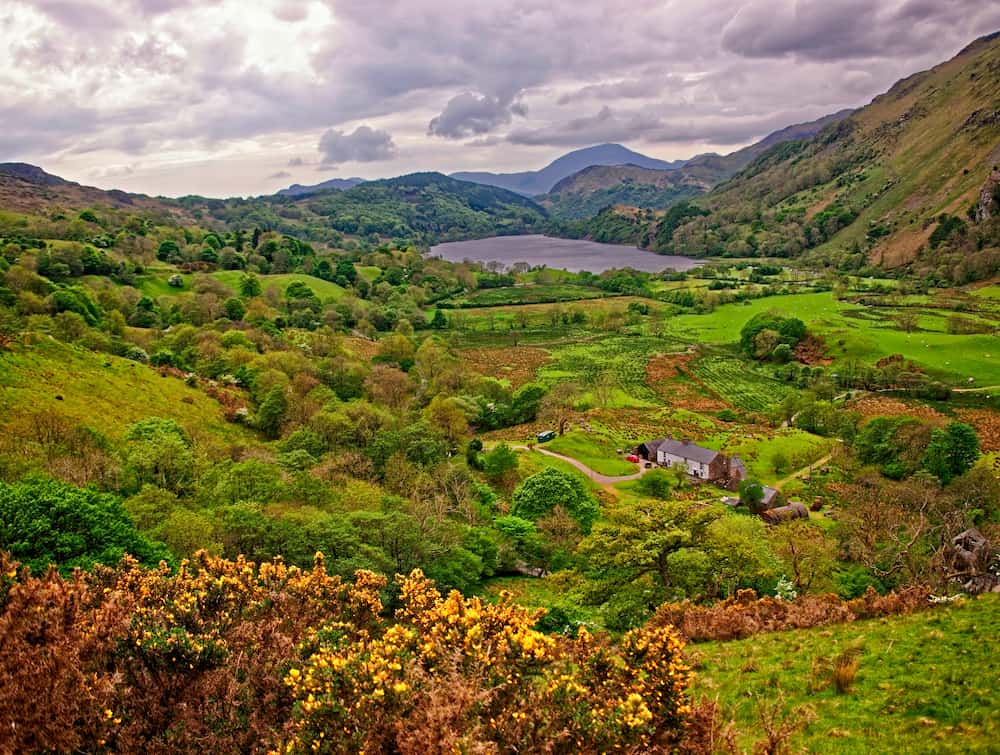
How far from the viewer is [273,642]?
923cm

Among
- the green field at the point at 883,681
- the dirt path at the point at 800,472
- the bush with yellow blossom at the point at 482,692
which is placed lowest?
the dirt path at the point at 800,472

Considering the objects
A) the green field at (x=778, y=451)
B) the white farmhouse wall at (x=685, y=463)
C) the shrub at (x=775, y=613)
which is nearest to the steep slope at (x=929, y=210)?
the green field at (x=778, y=451)

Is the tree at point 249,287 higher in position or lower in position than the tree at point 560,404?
higher

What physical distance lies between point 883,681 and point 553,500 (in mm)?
19901

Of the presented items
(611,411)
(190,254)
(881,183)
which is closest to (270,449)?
(611,411)

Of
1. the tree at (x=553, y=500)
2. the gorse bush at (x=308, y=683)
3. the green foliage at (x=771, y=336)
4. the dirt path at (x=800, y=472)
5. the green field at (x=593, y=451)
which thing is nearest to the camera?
the gorse bush at (x=308, y=683)

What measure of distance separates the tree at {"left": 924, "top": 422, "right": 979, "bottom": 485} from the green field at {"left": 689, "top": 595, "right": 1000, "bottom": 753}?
109ft

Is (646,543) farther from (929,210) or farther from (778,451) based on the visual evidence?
(929,210)

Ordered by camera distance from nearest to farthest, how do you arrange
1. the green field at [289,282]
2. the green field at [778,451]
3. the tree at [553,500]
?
the tree at [553,500], the green field at [778,451], the green field at [289,282]

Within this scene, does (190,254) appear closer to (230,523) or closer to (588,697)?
(230,523)

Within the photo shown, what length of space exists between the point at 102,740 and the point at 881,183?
23029 centimetres

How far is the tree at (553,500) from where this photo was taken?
96.2 feet

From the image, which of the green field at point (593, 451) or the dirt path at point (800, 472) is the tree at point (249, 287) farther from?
the dirt path at point (800, 472)

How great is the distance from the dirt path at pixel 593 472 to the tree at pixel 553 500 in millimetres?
10491
